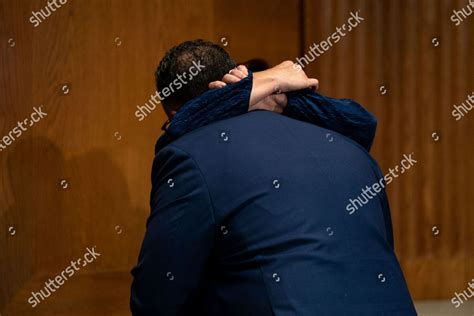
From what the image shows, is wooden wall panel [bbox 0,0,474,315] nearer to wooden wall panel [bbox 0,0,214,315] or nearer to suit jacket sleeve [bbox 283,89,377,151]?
wooden wall panel [bbox 0,0,214,315]

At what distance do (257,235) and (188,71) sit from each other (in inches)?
15.6

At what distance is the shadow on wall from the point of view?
2164mm

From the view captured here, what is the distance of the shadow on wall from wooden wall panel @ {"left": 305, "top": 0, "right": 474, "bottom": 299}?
0.81 meters

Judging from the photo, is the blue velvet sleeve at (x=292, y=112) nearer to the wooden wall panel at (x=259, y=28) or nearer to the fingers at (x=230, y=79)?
the fingers at (x=230, y=79)

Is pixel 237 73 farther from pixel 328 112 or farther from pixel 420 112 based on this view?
pixel 420 112

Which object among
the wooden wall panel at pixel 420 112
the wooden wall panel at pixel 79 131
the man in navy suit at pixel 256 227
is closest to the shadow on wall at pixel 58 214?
the wooden wall panel at pixel 79 131

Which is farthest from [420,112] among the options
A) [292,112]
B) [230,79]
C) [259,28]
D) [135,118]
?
[230,79]

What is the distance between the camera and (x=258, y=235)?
1.21 m

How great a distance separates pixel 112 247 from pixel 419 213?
110cm

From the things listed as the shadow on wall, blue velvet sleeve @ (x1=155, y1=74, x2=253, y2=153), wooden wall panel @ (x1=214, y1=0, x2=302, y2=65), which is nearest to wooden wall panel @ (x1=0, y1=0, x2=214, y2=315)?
the shadow on wall

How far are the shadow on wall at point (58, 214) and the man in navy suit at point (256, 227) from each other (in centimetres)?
93

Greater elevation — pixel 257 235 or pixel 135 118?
pixel 135 118

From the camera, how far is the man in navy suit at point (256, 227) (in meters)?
1.21

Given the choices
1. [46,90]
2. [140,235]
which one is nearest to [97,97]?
[46,90]
